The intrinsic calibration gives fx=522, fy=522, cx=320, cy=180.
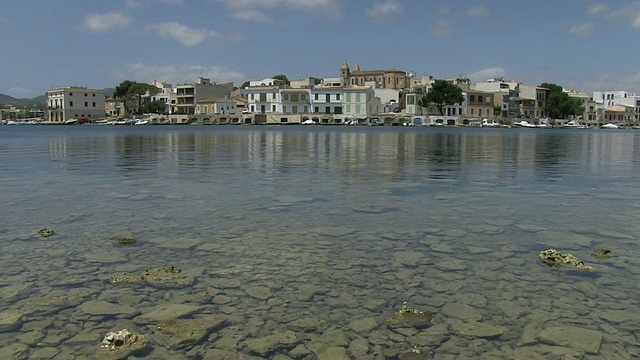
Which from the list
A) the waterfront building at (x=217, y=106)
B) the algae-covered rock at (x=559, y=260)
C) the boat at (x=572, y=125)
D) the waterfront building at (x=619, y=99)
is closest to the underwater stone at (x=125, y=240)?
the algae-covered rock at (x=559, y=260)

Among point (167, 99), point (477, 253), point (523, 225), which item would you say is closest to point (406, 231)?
point (477, 253)

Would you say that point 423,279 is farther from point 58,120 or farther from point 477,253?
point 58,120

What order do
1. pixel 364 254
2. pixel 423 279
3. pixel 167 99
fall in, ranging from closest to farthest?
pixel 423 279, pixel 364 254, pixel 167 99

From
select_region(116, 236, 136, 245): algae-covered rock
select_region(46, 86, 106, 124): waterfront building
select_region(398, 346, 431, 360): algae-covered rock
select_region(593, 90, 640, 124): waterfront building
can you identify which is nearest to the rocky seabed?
select_region(398, 346, 431, 360): algae-covered rock

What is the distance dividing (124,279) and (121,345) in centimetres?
195

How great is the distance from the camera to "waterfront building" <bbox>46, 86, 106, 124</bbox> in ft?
461

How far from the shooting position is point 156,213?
11023mm

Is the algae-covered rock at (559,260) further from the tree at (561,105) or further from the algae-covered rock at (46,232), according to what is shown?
the tree at (561,105)

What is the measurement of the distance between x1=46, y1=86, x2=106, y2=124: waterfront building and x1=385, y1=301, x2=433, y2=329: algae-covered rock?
15040cm

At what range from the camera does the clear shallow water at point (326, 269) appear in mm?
5125

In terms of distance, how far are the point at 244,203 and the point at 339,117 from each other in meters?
107

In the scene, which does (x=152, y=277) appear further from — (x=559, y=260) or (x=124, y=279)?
(x=559, y=260)

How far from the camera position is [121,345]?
4.90 metres

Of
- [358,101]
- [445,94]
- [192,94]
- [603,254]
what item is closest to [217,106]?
[192,94]
